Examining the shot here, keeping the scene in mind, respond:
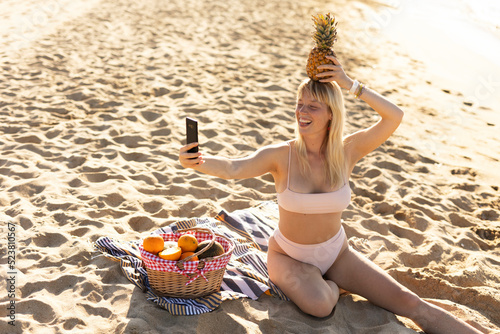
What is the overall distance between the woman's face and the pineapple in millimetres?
166

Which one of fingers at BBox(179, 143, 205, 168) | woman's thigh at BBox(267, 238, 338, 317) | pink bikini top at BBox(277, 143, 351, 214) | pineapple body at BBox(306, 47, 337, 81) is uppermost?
pineapple body at BBox(306, 47, 337, 81)

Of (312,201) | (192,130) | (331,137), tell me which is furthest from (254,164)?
(192,130)

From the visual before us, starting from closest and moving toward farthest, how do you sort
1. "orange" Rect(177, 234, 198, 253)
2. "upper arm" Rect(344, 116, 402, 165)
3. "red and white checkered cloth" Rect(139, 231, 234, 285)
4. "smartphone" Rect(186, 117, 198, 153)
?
"smartphone" Rect(186, 117, 198, 153)
"red and white checkered cloth" Rect(139, 231, 234, 285)
"orange" Rect(177, 234, 198, 253)
"upper arm" Rect(344, 116, 402, 165)

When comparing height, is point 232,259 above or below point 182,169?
above

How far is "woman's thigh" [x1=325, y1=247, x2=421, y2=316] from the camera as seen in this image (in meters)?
3.32

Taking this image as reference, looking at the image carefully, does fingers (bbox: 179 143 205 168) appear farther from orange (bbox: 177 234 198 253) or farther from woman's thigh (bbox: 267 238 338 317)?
woman's thigh (bbox: 267 238 338 317)

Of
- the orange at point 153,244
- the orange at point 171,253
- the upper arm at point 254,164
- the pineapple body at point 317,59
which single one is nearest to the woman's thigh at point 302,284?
the upper arm at point 254,164

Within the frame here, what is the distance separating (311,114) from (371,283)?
1.27 m

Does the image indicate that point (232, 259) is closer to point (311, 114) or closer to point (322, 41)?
point (311, 114)

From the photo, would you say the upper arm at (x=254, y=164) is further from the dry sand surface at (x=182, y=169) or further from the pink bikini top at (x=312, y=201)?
the dry sand surface at (x=182, y=169)

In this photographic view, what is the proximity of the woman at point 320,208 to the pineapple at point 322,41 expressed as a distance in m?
0.07

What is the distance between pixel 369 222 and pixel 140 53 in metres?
6.27

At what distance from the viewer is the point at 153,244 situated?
3154 mm

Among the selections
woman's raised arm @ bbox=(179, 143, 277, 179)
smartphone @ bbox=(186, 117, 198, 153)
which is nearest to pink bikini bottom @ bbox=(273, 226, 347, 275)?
woman's raised arm @ bbox=(179, 143, 277, 179)
